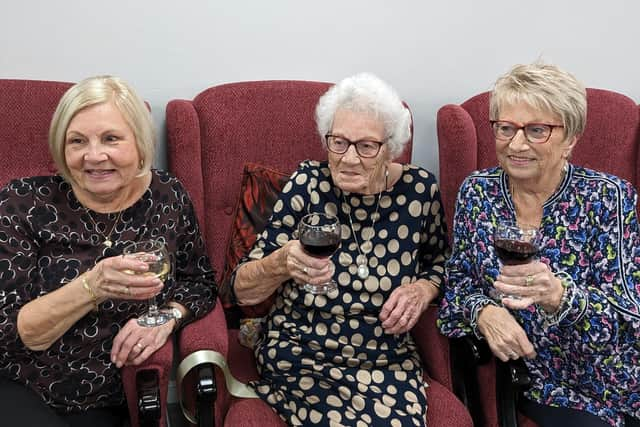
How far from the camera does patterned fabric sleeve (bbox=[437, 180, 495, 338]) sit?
164 cm

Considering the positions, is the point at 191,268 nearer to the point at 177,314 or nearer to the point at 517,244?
the point at 177,314

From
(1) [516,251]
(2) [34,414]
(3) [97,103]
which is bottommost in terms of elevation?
(2) [34,414]

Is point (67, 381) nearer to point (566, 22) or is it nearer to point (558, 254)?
point (558, 254)

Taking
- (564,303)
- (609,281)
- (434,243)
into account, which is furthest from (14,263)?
(609,281)

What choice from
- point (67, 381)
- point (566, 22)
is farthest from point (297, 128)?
point (566, 22)

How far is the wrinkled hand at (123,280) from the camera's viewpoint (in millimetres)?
1312

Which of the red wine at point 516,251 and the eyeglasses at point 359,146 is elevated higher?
the eyeglasses at point 359,146

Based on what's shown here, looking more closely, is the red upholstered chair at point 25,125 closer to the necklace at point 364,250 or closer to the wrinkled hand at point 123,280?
the wrinkled hand at point 123,280

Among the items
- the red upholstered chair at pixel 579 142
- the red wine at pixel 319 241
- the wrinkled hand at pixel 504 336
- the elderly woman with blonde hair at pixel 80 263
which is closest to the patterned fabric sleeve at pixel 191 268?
the elderly woman with blonde hair at pixel 80 263

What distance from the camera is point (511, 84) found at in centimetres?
163

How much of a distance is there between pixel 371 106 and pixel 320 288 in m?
0.50

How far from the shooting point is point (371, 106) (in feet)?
5.47

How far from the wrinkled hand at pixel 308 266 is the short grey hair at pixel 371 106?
0.39 m

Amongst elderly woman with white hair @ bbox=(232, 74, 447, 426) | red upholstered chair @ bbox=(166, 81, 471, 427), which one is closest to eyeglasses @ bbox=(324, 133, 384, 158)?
elderly woman with white hair @ bbox=(232, 74, 447, 426)
